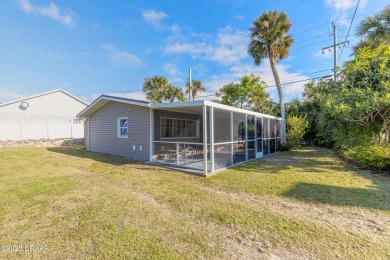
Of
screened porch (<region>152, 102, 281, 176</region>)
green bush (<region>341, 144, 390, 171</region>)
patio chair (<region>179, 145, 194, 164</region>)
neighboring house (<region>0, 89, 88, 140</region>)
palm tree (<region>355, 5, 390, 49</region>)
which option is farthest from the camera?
neighboring house (<region>0, 89, 88, 140</region>)

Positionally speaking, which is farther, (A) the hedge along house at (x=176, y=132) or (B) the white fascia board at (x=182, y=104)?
(A) the hedge along house at (x=176, y=132)

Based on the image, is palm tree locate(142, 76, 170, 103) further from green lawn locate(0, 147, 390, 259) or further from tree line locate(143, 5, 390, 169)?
green lawn locate(0, 147, 390, 259)

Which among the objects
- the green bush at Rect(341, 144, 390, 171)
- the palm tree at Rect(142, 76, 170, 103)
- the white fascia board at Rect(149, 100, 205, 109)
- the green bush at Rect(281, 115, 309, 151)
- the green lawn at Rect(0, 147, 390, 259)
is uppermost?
the palm tree at Rect(142, 76, 170, 103)

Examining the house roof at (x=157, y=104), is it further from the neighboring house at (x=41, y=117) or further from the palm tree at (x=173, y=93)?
the palm tree at (x=173, y=93)

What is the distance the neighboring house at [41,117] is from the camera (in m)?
15.2

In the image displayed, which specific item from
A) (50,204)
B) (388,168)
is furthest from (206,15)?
(50,204)

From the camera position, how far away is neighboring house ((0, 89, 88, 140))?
1520 centimetres

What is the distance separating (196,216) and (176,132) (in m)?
7.24

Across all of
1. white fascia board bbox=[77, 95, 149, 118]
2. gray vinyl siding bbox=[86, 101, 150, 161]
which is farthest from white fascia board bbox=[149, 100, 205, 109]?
gray vinyl siding bbox=[86, 101, 150, 161]

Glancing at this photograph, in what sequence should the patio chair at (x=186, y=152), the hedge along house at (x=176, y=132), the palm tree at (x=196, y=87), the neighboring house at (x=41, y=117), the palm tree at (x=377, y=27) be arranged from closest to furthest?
the hedge along house at (x=176, y=132) → the patio chair at (x=186, y=152) → the palm tree at (x=377, y=27) → the neighboring house at (x=41, y=117) → the palm tree at (x=196, y=87)

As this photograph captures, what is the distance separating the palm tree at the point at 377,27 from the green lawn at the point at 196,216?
22.4 feet

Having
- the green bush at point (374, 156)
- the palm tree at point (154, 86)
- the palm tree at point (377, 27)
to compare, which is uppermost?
the palm tree at point (154, 86)

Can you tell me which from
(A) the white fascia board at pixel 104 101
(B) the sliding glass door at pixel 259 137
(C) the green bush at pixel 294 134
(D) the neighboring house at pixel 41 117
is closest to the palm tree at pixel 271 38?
(C) the green bush at pixel 294 134

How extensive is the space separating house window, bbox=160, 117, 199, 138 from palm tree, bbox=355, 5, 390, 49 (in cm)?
960
